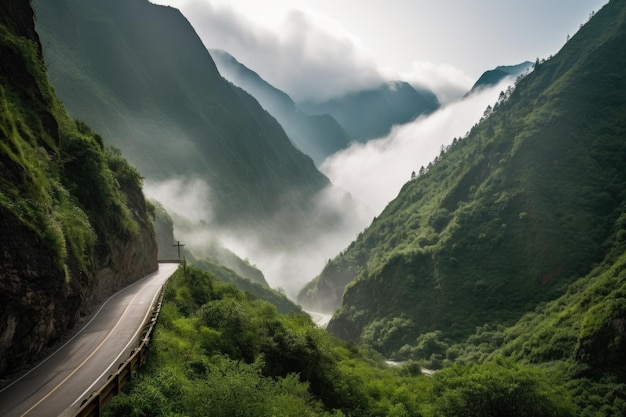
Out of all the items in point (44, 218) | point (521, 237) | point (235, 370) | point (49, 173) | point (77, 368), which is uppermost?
point (521, 237)

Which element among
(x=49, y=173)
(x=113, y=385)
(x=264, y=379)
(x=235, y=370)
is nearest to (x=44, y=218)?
(x=49, y=173)

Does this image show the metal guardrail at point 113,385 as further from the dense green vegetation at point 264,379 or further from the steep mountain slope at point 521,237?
the steep mountain slope at point 521,237

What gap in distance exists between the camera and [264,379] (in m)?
24.3

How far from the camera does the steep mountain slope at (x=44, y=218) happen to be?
63.3 ft

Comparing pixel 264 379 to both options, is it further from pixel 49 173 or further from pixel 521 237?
pixel 521 237

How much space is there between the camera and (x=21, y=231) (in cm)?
1981

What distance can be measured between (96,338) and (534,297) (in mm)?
143641

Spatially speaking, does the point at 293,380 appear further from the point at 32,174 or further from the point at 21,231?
the point at 32,174

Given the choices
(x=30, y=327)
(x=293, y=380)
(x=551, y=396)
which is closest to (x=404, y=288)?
(x=551, y=396)

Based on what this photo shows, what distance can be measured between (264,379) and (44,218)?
1544 centimetres

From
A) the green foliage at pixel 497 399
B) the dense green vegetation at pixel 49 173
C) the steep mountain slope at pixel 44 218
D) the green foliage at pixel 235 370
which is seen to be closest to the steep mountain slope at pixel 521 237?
the green foliage at pixel 497 399

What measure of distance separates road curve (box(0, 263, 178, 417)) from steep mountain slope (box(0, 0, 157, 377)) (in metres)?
1.15

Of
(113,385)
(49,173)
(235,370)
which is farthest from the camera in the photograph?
(49,173)

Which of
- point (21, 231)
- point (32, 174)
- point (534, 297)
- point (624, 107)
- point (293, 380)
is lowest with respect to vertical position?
point (293, 380)
